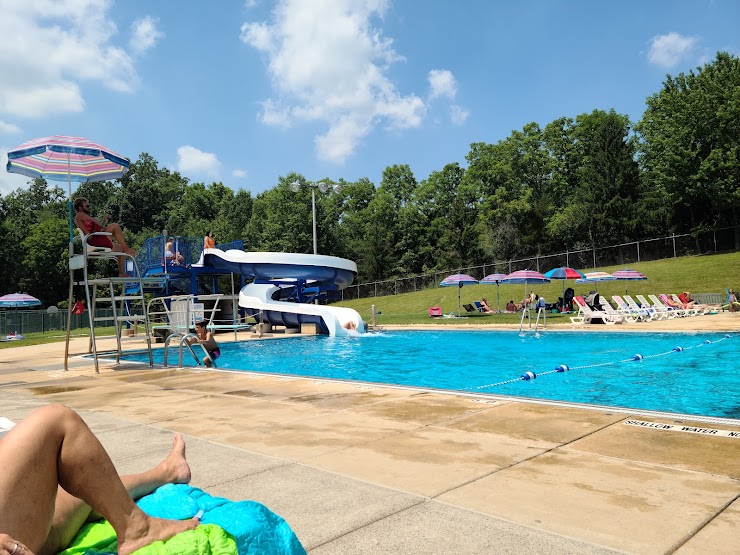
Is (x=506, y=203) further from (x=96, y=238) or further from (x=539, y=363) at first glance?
(x=96, y=238)

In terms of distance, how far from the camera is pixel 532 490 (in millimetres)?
3094

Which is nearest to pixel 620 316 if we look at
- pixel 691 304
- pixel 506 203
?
pixel 691 304

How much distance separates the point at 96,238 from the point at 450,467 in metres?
8.17

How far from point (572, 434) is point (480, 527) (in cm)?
212

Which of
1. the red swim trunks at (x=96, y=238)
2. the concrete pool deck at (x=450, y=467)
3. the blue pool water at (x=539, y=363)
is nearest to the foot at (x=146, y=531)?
the concrete pool deck at (x=450, y=467)

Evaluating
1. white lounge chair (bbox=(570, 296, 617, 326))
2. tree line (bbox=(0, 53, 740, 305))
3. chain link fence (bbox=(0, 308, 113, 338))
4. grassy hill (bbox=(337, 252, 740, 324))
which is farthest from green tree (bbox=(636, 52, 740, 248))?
chain link fence (bbox=(0, 308, 113, 338))

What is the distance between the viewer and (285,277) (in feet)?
80.4

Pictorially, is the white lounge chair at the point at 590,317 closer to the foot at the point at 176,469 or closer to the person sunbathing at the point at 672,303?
the person sunbathing at the point at 672,303

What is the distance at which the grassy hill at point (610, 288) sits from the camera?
30203 mm

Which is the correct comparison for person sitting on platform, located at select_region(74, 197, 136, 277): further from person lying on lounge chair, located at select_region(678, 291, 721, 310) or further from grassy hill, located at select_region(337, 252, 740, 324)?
person lying on lounge chair, located at select_region(678, 291, 721, 310)

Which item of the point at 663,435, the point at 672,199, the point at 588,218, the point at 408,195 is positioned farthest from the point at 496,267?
the point at 663,435

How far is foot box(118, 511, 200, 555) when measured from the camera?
5.91 ft

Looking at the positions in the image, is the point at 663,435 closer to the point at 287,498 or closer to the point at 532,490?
the point at 532,490

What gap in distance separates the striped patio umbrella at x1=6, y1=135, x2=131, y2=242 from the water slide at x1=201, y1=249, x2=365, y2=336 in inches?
449
